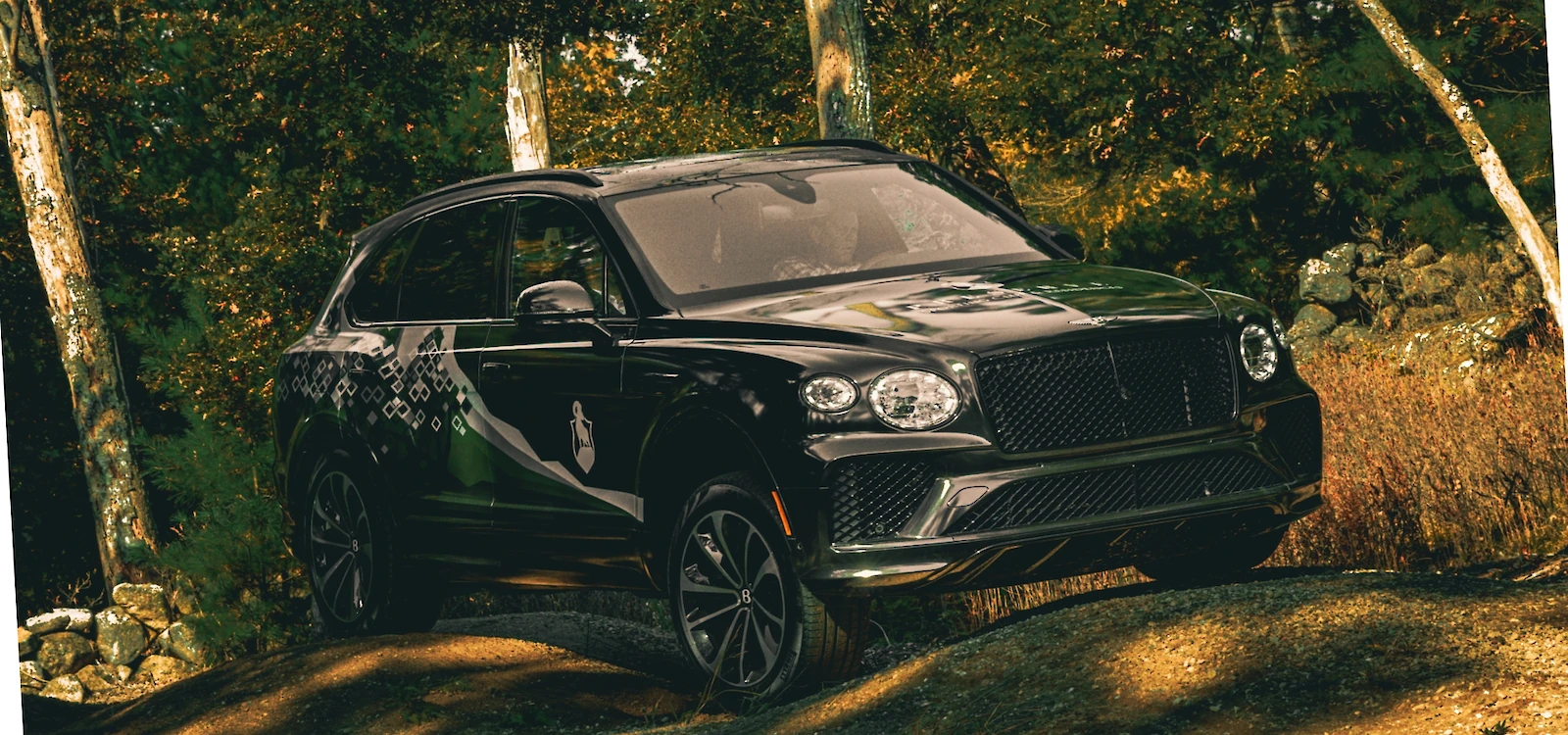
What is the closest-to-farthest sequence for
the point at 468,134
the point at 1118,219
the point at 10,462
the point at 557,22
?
the point at 557,22
the point at 10,462
the point at 468,134
the point at 1118,219

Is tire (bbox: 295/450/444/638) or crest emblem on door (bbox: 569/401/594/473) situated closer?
crest emblem on door (bbox: 569/401/594/473)

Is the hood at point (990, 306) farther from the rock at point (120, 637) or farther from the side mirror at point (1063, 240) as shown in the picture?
the rock at point (120, 637)

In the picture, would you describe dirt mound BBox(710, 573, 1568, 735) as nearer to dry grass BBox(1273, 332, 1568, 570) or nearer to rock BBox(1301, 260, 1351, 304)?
dry grass BBox(1273, 332, 1568, 570)

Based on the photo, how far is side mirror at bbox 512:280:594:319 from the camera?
7.30 m

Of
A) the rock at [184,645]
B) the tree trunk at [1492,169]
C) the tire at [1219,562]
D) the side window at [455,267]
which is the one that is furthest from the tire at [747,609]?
the tree trunk at [1492,169]

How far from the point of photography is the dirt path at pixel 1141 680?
209 inches

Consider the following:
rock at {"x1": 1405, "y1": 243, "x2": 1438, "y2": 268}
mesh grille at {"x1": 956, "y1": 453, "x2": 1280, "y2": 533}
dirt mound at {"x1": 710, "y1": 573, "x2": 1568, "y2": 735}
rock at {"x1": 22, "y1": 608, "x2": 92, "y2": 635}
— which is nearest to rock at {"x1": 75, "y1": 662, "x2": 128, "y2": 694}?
rock at {"x1": 22, "y1": 608, "x2": 92, "y2": 635}

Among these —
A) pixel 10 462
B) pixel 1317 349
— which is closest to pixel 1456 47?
pixel 1317 349

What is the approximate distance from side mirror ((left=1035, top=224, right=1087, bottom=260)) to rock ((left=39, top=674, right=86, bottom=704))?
38.7 feet

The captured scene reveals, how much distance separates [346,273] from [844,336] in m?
3.70

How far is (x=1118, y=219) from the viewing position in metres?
30.7

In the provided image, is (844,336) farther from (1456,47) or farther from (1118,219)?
(1118,219)

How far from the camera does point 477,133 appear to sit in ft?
87.9

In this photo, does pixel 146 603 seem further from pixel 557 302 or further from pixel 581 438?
pixel 557 302
